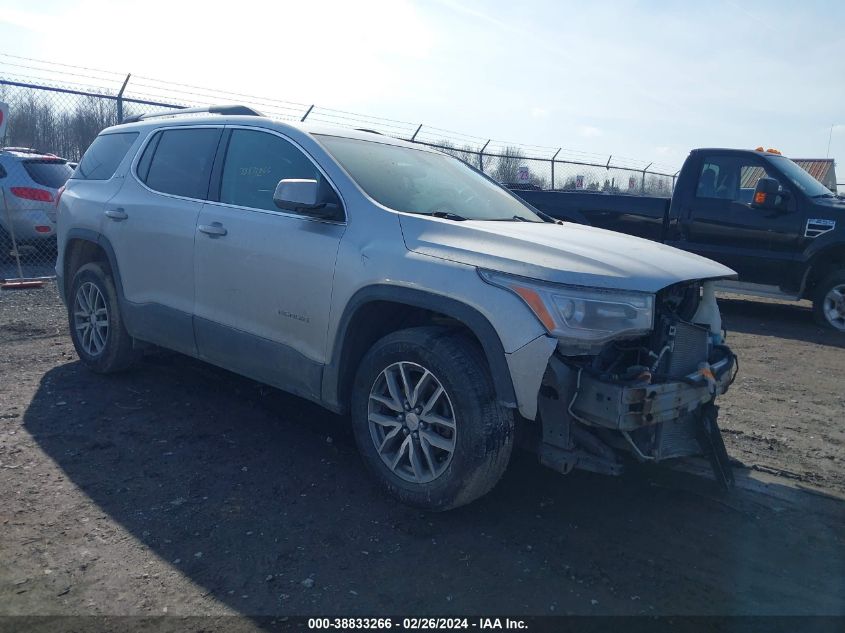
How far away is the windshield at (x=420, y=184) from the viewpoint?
4.25m

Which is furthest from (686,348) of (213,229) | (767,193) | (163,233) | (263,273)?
(767,193)

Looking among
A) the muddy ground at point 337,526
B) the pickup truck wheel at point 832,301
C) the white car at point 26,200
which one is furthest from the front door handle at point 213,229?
the white car at point 26,200

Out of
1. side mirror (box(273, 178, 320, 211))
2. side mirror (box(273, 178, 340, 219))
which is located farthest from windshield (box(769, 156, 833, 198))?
side mirror (box(273, 178, 320, 211))

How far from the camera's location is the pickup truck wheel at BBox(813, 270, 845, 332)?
883 cm

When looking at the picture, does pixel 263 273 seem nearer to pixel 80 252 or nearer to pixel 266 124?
pixel 266 124

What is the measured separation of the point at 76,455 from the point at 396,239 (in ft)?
7.52

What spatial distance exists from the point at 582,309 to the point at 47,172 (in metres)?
11.1

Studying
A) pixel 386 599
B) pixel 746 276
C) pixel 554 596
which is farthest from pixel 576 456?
pixel 746 276

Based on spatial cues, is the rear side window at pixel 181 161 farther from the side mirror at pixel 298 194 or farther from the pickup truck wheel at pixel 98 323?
the side mirror at pixel 298 194

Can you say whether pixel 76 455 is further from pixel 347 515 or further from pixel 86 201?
pixel 86 201

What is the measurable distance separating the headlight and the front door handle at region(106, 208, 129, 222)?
3.19 meters

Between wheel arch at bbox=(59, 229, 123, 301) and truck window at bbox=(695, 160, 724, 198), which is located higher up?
truck window at bbox=(695, 160, 724, 198)

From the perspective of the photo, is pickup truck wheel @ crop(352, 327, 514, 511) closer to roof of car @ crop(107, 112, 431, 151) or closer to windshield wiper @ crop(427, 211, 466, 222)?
windshield wiper @ crop(427, 211, 466, 222)

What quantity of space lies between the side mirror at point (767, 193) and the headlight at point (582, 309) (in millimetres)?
6519
